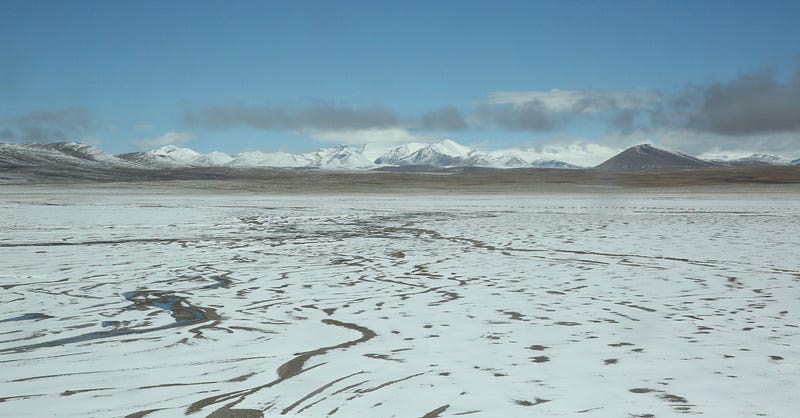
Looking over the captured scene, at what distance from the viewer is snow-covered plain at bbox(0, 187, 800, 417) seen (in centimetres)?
473

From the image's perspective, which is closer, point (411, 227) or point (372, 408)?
point (372, 408)

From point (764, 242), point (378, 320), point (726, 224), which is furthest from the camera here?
point (726, 224)

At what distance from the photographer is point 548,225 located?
21.0m

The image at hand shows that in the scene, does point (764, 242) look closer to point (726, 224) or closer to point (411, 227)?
point (726, 224)

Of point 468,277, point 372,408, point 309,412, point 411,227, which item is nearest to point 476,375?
point 372,408

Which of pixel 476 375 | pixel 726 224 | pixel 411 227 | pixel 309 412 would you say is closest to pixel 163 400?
pixel 309 412

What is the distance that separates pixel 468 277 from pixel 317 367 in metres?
5.33

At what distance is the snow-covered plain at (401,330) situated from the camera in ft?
15.5

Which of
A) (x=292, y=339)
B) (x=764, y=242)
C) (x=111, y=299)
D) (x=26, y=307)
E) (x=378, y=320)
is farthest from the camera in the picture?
(x=764, y=242)

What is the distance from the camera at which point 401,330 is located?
6949 millimetres

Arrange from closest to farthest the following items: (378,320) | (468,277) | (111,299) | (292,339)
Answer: (292,339) < (378,320) < (111,299) < (468,277)

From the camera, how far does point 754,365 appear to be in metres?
5.50

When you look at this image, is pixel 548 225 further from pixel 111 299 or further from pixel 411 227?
pixel 111 299

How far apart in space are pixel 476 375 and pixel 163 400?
2343 millimetres
